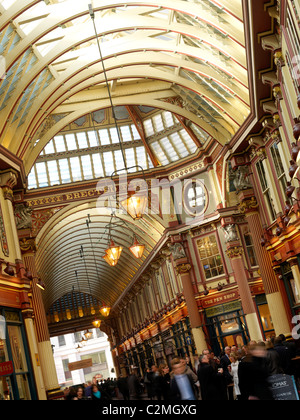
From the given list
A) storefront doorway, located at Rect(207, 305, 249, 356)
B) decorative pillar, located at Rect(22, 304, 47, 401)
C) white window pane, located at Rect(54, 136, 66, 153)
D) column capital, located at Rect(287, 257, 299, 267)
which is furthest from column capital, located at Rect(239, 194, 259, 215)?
white window pane, located at Rect(54, 136, 66, 153)

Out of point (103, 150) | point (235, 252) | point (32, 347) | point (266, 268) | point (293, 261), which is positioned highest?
point (103, 150)

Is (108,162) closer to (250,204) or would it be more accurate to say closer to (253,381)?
(250,204)

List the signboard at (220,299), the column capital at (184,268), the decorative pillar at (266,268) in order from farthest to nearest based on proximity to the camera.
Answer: the column capital at (184,268), the signboard at (220,299), the decorative pillar at (266,268)

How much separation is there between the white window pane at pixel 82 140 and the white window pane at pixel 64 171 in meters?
1.05

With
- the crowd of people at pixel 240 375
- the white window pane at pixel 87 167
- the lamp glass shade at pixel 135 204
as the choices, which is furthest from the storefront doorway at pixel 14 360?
the white window pane at pixel 87 167

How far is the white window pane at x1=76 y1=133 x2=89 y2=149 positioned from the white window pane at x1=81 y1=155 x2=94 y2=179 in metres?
0.50

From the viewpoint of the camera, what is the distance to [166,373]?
17219 millimetres

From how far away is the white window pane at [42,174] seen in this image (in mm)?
28467

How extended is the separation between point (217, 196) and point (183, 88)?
17.9 feet

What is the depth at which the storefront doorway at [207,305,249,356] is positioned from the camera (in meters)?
26.4

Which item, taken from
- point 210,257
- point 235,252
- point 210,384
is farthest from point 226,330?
point 210,384

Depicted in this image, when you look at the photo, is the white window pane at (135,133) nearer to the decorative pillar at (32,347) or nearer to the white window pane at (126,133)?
the white window pane at (126,133)

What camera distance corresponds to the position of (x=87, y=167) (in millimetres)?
29297

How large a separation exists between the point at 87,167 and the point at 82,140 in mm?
1333
